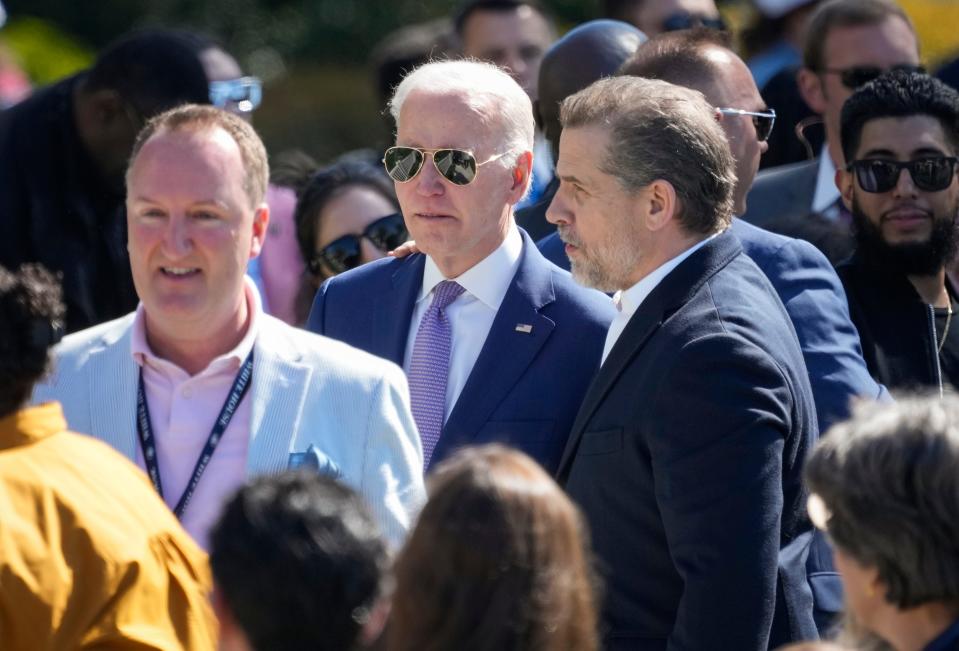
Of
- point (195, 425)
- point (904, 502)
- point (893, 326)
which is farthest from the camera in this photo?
point (893, 326)

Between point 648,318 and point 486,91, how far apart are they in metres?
1.03

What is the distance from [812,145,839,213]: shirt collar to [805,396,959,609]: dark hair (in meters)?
3.62

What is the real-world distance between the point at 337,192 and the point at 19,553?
11.7ft

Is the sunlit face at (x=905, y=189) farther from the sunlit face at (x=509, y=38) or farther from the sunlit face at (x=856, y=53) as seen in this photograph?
the sunlit face at (x=509, y=38)

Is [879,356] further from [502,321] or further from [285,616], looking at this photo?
[285,616]

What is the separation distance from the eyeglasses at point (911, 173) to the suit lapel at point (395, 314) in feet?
5.51

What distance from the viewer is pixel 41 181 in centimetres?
604

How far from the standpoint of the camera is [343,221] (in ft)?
20.3

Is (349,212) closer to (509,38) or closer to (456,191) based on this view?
(456,191)

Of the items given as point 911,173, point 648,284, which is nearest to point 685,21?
point 911,173

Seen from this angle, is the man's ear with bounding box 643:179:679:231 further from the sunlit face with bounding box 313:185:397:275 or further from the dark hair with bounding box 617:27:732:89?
the sunlit face with bounding box 313:185:397:275

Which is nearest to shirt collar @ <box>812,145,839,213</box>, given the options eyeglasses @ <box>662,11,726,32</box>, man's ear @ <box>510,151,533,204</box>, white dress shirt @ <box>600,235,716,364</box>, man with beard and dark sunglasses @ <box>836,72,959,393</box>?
man with beard and dark sunglasses @ <box>836,72,959,393</box>

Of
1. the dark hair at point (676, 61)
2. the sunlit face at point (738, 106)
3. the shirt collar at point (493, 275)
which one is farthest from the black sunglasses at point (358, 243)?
the shirt collar at point (493, 275)

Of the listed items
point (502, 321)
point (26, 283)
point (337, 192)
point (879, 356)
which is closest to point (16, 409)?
point (26, 283)
